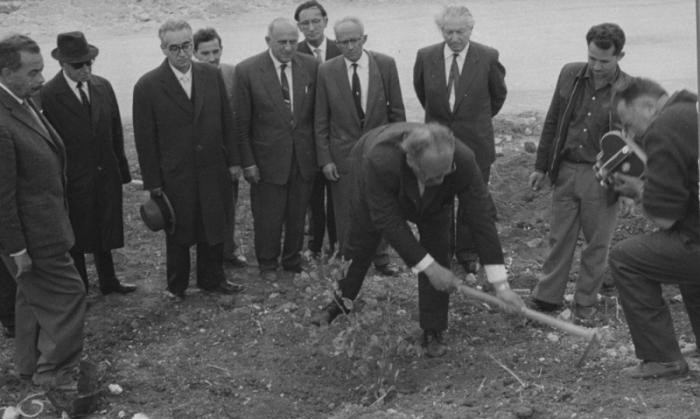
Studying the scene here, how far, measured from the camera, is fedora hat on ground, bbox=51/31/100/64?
6590 millimetres

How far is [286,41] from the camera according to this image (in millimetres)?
7191

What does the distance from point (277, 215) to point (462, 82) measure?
1744 mm

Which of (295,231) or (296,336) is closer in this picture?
(296,336)

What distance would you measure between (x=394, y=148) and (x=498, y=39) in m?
11.7

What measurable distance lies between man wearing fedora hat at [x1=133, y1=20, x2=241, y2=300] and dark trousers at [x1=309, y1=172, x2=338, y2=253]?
3.05ft

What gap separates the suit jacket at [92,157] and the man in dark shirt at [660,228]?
358 centimetres

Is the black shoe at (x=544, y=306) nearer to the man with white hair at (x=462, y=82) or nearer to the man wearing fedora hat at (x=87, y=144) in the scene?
the man with white hair at (x=462, y=82)

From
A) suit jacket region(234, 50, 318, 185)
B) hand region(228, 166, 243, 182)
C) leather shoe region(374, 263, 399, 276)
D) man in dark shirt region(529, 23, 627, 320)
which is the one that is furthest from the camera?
leather shoe region(374, 263, 399, 276)

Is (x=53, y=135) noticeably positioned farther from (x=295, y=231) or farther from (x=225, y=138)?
(x=295, y=231)

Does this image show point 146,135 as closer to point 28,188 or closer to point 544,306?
point 28,188

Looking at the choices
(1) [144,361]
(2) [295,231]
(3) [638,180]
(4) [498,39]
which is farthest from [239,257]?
(4) [498,39]

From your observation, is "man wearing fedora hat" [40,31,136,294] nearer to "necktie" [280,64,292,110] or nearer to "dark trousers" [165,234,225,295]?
"dark trousers" [165,234,225,295]

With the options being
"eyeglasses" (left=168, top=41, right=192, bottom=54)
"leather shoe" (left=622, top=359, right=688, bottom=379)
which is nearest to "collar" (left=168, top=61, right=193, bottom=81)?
"eyeglasses" (left=168, top=41, right=192, bottom=54)

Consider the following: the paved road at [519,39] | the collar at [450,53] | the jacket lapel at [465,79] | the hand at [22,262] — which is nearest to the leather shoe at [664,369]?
the jacket lapel at [465,79]
